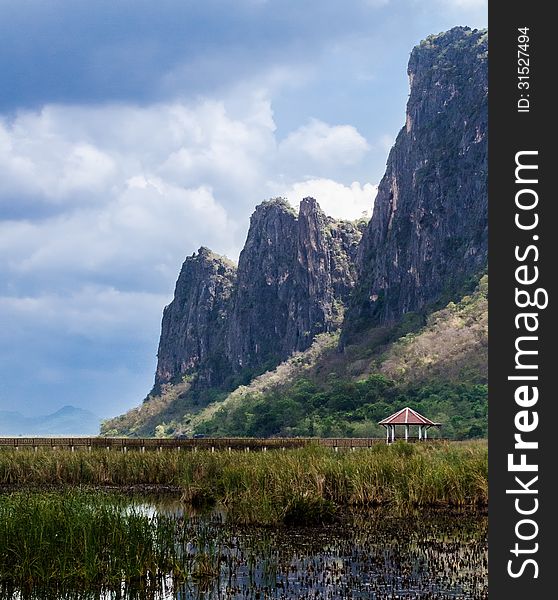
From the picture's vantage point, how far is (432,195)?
465ft

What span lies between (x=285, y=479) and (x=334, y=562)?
7047mm

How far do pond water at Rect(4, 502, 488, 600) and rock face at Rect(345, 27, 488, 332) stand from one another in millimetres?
110261

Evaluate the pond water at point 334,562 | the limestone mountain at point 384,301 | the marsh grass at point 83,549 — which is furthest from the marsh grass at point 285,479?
the limestone mountain at point 384,301

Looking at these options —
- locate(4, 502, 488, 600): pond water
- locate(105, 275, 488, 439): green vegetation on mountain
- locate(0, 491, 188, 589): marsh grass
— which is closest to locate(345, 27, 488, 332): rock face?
locate(105, 275, 488, 439): green vegetation on mountain

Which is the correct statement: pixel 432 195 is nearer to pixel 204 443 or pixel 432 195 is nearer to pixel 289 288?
pixel 289 288

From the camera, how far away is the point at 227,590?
1254 centimetres

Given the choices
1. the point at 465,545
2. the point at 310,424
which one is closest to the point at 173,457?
the point at 465,545

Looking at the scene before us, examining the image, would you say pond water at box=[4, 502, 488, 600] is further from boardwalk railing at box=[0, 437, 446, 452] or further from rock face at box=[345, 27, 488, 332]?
rock face at box=[345, 27, 488, 332]

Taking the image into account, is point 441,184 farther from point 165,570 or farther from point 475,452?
point 165,570

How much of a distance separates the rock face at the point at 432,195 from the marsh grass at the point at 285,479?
10158 centimetres

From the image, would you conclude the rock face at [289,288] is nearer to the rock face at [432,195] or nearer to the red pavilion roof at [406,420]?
the rock face at [432,195]

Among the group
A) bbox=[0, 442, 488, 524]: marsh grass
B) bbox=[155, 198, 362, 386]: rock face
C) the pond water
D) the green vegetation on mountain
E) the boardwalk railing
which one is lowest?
the pond water

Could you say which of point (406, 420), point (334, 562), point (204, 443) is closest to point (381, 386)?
point (406, 420)

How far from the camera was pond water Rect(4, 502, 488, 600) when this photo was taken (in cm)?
1235
